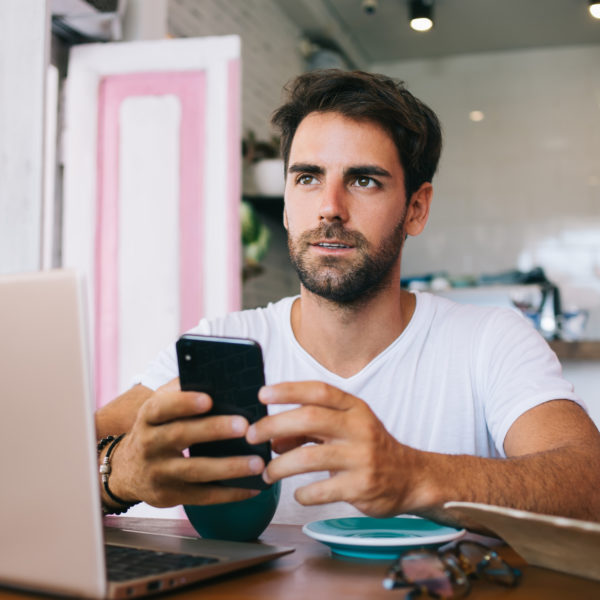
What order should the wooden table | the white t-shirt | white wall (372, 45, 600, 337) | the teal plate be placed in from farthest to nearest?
1. white wall (372, 45, 600, 337)
2. the white t-shirt
3. the teal plate
4. the wooden table

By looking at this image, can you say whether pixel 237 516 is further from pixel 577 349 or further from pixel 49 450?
pixel 577 349

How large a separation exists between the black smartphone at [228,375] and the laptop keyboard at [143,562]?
131mm

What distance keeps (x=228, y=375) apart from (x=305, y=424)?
4.1 inches

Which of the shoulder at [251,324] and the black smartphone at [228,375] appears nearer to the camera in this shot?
the black smartphone at [228,375]

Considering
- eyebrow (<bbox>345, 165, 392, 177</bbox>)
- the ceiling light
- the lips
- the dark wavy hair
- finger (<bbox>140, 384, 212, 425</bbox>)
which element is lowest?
finger (<bbox>140, 384, 212, 425</bbox>)

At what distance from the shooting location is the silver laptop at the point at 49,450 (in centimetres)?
54

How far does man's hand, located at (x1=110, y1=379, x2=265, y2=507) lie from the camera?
0.76 m

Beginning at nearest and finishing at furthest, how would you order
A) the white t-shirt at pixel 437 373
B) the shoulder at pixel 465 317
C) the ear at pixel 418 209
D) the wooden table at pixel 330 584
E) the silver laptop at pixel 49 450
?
the silver laptop at pixel 49 450, the wooden table at pixel 330 584, the white t-shirt at pixel 437 373, the shoulder at pixel 465 317, the ear at pixel 418 209

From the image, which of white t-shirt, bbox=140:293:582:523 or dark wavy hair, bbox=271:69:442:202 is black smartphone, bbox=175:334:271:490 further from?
dark wavy hair, bbox=271:69:442:202

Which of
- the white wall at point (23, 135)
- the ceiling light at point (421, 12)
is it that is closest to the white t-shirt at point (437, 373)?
the white wall at point (23, 135)

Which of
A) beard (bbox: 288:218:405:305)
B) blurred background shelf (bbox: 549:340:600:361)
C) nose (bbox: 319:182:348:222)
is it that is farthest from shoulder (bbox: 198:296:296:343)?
blurred background shelf (bbox: 549:340:600:361)

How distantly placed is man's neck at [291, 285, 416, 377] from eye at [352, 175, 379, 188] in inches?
8.2

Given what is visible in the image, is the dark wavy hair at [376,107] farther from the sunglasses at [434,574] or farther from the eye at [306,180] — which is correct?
the sunglasses at [434,574]

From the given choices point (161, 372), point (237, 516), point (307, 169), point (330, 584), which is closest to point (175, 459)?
point (237, 516)
